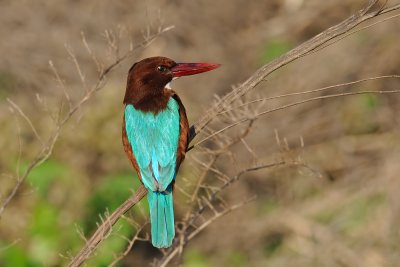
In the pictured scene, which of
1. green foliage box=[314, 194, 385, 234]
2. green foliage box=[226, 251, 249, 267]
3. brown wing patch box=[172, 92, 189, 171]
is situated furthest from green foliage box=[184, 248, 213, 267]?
brown wing patch box=[172, 92, 189, 171]

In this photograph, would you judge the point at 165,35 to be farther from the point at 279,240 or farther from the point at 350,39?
the point at 279,240

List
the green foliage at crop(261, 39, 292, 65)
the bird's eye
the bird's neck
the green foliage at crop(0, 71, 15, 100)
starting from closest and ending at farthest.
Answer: the bird's neck, the bird's eye, the green foliage at crop(0, 71, 15, 100), the green foliage at crop(261, 39, 292, 65)

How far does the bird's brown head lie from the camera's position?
3.60 metres

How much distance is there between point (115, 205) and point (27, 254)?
26.6 inches

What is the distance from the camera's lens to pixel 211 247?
20.7 ft

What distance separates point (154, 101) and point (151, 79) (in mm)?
112

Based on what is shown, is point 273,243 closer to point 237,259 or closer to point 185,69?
point 237,259

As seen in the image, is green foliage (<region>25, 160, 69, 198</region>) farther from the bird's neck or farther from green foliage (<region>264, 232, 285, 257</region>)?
the bird's neck

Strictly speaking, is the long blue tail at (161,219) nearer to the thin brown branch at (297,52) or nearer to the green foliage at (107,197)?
the thin brown branch at (297,52)

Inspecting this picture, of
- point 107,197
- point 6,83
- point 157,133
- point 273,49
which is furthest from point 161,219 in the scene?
point 273,49

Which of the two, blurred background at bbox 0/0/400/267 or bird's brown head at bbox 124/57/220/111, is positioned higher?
bird's brown head at bbox 124/57/220/111

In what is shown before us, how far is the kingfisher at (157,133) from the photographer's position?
10.9 feet

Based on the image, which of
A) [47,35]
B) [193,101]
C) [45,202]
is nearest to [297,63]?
[193,101]

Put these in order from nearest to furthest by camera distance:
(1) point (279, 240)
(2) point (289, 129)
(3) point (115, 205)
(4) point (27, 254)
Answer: (4) point (27, 254), (3) point (115, 205), (1) point (279, 240), (2) point (289, 129)
